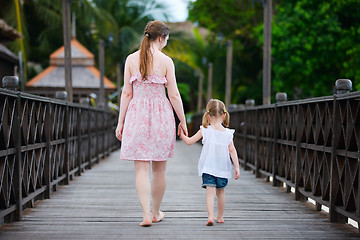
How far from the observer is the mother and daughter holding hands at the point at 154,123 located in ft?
16.8

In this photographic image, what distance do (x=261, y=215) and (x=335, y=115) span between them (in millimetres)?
1342

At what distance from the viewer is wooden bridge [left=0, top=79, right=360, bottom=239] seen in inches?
193

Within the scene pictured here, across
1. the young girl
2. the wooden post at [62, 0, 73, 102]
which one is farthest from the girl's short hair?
the wooden post at [62, 0, 73, 102]

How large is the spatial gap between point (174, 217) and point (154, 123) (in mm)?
1130

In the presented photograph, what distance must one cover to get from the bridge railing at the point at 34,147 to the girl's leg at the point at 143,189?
1151mm

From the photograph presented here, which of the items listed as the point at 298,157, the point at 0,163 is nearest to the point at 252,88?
the point at 298,157

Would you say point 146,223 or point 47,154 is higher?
point 47,154

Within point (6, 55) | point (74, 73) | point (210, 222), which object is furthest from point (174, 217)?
point (74, 73)

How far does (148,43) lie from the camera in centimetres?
515

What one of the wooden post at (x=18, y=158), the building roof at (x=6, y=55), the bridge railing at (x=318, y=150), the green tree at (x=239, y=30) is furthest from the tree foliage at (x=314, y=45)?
the wooden post at (x=18, y=158)

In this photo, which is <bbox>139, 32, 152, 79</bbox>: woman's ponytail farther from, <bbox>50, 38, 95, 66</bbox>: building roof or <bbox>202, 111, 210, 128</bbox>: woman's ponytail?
<bbox>50, 38, 95, 66</bbox>: building roof

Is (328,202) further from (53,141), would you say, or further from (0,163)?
(53,141)

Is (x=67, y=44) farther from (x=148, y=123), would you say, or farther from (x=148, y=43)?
(x=148, y=123)

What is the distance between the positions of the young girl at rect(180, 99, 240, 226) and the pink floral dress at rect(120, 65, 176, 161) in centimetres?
23
